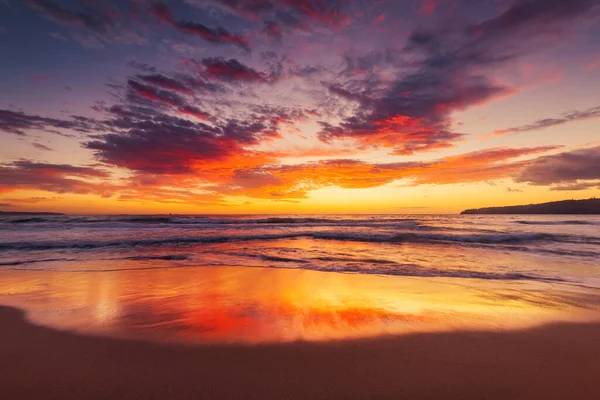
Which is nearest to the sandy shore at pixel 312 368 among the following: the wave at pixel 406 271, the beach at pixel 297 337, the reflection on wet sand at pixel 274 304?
the beach at pixel 297 337

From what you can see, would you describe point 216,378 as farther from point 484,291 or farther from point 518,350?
point 484,291

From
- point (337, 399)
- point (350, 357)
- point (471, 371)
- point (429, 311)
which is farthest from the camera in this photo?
point (429, 311)

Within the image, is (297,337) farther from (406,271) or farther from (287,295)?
(406,271)

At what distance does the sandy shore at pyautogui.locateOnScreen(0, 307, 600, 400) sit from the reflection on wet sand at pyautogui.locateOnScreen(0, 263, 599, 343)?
0.35m

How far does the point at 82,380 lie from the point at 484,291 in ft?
20.3

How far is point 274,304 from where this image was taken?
15.6ft

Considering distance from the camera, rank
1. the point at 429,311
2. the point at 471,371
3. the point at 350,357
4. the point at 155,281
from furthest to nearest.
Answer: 1. the point at 155,281
2. the point at 429,311
3. the point at 350,357
4. the point at 471,371

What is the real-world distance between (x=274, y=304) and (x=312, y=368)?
2.12 m

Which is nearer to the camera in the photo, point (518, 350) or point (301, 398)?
point (301, 398)

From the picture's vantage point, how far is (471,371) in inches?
105

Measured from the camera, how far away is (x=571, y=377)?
2566 mm

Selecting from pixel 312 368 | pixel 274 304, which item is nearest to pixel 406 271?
pixel 274 304

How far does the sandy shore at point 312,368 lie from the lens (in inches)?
Answer: 91.9

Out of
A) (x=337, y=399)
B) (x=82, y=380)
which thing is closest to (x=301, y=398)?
(x=337, y=399)
